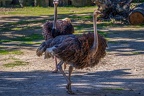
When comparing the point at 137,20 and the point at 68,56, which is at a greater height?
the point at 68,56

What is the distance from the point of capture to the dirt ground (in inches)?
269

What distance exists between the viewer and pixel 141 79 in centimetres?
764

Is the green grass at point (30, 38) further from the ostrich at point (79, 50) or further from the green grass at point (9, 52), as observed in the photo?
the ostrich at point (79, 50)

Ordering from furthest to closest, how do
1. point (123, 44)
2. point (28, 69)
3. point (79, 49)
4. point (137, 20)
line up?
point (137, 20), point (123, 44), point (28, 69), point (79, 49)

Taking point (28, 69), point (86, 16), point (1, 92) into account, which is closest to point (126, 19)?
point (86, 16)

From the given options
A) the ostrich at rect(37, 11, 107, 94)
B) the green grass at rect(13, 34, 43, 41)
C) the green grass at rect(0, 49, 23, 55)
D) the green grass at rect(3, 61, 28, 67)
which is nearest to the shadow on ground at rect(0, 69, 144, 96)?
the ostrich at rect(37, 11, 107, 94)

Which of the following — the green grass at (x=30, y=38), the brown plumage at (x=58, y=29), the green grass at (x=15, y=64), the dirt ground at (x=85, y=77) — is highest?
the brown plumage at (x=58, y=29)

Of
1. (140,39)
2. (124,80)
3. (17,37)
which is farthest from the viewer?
(17,37)

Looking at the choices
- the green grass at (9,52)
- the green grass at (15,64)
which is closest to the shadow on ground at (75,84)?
the green grass at (15,64)

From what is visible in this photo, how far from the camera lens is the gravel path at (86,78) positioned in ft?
22.4

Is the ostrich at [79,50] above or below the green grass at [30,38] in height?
above

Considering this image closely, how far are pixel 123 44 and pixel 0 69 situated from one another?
4.21 meters

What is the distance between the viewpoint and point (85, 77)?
7926 mm

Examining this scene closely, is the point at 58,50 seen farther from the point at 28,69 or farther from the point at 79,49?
the point at 28,69
